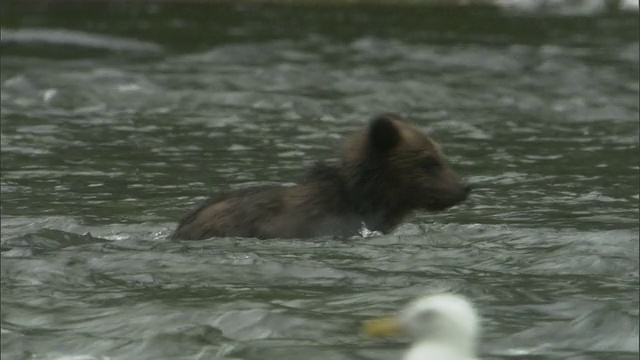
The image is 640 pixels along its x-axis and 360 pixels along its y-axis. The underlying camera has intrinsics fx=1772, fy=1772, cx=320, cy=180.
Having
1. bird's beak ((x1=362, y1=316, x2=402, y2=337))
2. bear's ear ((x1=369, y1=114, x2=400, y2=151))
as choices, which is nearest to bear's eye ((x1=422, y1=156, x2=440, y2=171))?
bear's ear ((x1=369, y1=114, x2=400, y2=151))

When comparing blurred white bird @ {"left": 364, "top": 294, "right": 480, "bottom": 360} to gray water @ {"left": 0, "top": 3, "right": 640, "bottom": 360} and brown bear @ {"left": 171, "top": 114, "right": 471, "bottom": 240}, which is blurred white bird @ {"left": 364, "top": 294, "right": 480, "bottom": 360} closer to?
gray water @ {"left": 0, "top": 3, "right": 640, "bottom": 360}

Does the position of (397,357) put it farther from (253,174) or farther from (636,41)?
(636,41)

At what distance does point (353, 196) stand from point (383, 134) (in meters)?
0.49

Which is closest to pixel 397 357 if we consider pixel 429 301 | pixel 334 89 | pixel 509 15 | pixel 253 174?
pixel 429 301

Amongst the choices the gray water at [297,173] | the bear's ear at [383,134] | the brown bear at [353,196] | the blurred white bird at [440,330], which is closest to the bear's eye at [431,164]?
the brown bear at [353,196]

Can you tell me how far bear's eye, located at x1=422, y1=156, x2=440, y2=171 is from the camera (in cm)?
1268

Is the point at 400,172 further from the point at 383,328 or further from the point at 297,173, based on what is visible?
the point at 383,328

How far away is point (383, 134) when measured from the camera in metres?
12.5

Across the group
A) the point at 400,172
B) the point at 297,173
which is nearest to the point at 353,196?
the point at 400,172

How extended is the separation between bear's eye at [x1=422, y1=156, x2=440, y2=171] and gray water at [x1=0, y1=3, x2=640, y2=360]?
18.9 inches

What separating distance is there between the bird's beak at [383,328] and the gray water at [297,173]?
0.13 metres

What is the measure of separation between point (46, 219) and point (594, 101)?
9.10m

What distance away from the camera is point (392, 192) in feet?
41.5

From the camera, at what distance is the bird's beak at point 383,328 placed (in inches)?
329
